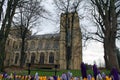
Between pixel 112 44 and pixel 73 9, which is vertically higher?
pixel 73 9

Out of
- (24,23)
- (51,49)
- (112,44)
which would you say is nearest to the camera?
(112,44)

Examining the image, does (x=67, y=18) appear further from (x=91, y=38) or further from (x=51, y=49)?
(x=51, y=49)

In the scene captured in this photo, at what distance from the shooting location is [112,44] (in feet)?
42.0

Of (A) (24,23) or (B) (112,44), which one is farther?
(A) (24,23)

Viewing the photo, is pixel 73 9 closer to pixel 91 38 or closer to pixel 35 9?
pixel 91 38

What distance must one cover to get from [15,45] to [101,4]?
57.3 meters

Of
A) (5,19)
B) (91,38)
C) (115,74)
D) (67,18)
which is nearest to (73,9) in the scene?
(67,18)

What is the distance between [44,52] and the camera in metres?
65.2

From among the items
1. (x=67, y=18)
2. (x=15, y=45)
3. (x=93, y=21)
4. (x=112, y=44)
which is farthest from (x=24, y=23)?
(x=15, y=45)

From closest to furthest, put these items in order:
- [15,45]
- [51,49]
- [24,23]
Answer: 1. [24,23]
2. [51,49]
3. [15,45]

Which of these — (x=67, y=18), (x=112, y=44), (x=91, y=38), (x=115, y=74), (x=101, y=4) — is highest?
(x=67, y=18)

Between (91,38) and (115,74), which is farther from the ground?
(91,38)

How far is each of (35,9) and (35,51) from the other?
5236cm

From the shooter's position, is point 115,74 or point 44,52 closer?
point 115,74
